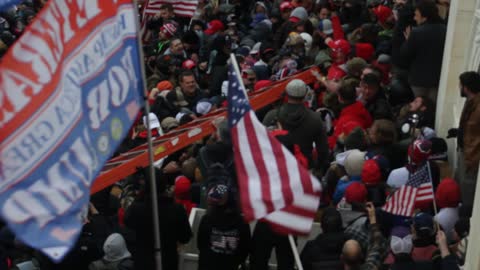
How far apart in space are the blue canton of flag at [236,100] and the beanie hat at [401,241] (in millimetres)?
1981

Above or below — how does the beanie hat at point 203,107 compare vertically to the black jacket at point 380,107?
below

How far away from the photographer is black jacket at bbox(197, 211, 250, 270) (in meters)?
11.3

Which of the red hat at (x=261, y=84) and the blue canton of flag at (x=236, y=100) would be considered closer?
the blue canton of flag at (x=236, y=100)

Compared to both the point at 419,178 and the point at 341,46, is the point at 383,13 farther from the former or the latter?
the point at 419,178

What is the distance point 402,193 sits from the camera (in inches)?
436

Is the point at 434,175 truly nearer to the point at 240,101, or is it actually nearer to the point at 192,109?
the point at 240,101

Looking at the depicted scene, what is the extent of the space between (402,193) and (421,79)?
4.10 meters

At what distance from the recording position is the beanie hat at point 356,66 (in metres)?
14.9

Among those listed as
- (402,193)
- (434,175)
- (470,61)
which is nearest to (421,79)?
(470,61)

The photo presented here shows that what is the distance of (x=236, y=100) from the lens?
29.4ft

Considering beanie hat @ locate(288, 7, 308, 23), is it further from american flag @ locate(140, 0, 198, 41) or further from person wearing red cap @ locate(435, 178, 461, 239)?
person wearing red cap @ locate(435, 178, 461, 239)

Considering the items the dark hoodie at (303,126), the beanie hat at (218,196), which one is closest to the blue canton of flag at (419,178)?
the beanie hat at (218,196)

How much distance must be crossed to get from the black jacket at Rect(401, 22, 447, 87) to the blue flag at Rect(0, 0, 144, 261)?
21.7 ft

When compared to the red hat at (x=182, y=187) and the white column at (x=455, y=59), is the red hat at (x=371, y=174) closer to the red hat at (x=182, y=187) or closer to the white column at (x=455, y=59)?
the white column at (x=455, y=59)
